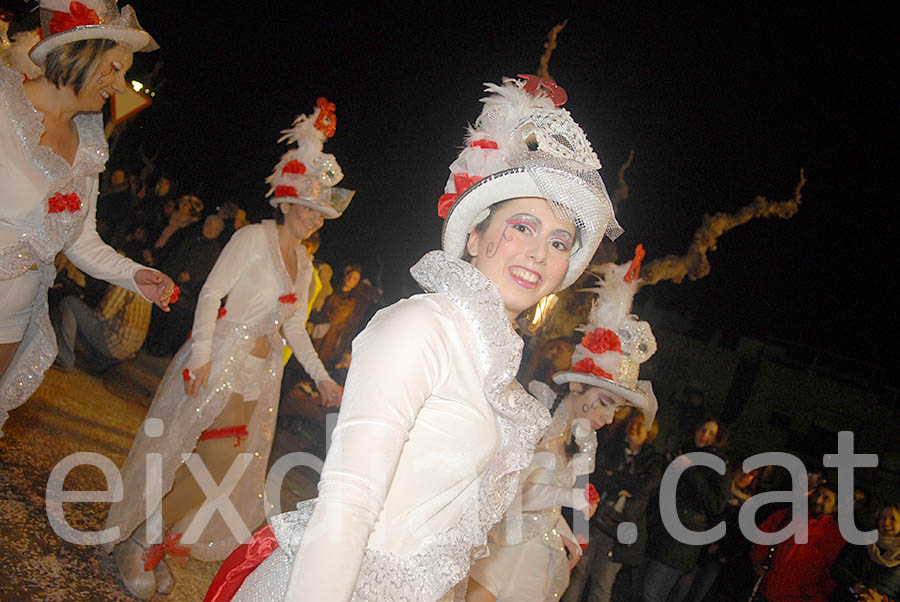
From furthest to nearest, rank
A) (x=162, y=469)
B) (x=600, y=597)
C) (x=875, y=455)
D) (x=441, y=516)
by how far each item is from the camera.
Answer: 1. (x=875, y=455)
2. (x=600, y=597)
3. (x=162, y=469)
4. (x=441, y=516)

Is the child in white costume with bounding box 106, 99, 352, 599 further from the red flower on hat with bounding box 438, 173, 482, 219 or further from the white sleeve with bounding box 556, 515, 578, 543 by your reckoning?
the red flower on hat with bounding box 438, 173, 482, 219

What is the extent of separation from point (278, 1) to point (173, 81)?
2.44m

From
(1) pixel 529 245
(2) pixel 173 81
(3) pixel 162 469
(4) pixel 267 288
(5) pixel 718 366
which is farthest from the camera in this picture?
(5) pixel 718 366

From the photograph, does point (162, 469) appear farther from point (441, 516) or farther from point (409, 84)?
point (409, 84)

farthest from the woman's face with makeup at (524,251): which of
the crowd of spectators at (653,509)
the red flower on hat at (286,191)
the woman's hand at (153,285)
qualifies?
the crowd of spectators at (653,509)

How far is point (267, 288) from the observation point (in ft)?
12.5

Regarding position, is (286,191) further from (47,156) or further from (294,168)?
(47,156)

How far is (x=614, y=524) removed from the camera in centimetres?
524

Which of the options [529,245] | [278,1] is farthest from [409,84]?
[529,245]

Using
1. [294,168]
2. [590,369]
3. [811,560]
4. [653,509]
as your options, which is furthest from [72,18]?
[811,560]

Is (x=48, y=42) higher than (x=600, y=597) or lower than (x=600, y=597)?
higher

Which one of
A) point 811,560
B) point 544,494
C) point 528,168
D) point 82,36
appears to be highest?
point 528,168

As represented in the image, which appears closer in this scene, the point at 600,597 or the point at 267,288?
the point at 267,288

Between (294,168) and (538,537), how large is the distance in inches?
110
